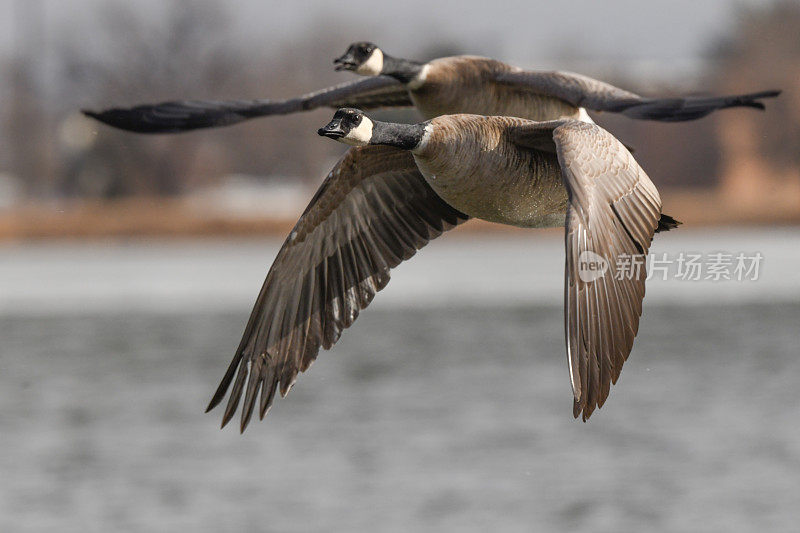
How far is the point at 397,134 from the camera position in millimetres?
5301

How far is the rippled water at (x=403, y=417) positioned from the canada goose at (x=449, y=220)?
2192 cm

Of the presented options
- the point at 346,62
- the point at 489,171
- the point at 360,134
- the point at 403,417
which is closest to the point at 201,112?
the point at 346,62

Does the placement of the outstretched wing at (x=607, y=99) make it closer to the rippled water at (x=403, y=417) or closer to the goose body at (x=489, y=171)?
the goose body at (x=489, y=171)

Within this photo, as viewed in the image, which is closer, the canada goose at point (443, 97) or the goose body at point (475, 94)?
the canada goose at point (443, 97)

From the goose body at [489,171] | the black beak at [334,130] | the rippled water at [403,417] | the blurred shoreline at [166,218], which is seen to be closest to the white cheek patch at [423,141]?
the goose body at [489,171]

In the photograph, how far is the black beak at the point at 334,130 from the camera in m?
4.89

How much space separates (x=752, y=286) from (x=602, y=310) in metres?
52.5

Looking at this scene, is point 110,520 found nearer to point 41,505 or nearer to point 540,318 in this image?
point 41,505

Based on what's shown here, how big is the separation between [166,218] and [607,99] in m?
51.2

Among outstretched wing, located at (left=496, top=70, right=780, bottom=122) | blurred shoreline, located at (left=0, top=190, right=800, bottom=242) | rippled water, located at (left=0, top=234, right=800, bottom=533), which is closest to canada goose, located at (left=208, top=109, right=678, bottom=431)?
outstretched wing, located at (left=496, top=70, right=780, bottom=122)

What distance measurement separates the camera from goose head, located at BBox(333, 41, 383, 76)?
6.96 metres

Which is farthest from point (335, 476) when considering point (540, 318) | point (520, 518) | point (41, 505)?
point (540, 318)

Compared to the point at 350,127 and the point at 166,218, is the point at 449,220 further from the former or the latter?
the point at 166,218

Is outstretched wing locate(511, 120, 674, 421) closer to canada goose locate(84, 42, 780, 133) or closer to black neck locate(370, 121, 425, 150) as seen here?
black neck locate(370, 121, 425, 150)
